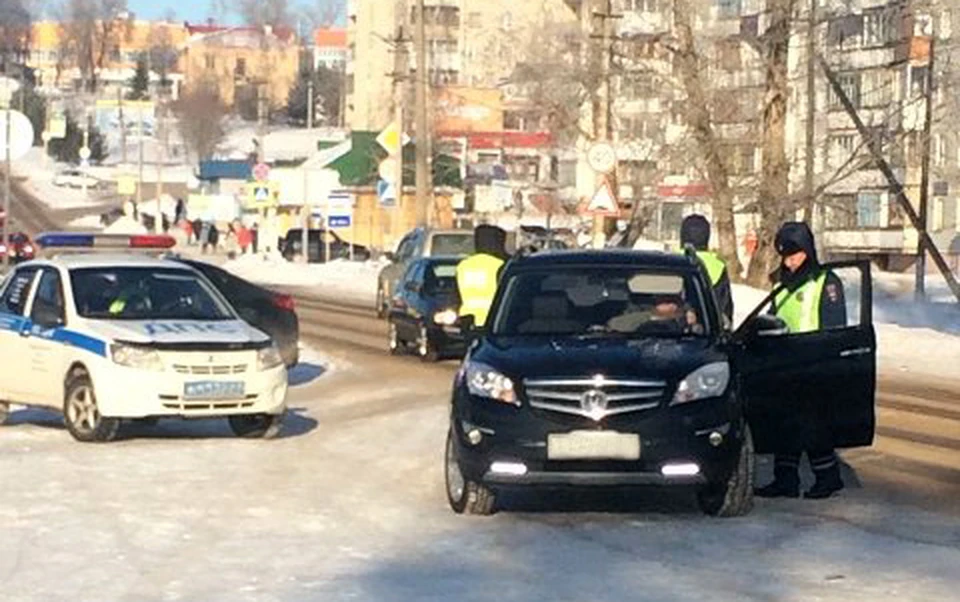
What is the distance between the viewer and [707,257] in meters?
17.9

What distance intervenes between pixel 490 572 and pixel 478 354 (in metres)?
2.58

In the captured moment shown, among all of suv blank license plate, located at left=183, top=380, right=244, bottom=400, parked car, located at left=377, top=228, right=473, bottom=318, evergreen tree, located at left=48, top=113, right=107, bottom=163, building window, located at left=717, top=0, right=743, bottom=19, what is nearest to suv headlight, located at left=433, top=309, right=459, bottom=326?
parked car, located at left=377, top=228, right=473, bottom=318

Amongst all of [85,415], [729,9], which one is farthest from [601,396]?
[729,9]

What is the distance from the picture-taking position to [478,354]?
13203mm

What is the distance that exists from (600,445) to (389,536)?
1319 mm

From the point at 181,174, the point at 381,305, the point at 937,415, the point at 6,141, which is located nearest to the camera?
the point at 937,415

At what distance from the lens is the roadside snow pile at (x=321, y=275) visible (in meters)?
55.7

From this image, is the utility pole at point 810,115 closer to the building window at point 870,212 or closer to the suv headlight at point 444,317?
the suv headlight at point 444,317

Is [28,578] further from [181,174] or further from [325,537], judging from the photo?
[181,174]

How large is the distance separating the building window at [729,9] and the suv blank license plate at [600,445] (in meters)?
36.4

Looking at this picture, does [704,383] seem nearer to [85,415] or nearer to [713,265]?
[713,265]

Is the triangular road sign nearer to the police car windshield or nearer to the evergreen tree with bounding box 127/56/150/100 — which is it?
the police car windshield

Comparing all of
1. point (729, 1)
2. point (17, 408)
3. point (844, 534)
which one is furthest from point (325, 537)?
point (729, 1)

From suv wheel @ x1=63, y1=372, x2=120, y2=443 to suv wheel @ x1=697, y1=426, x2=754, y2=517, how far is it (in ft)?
20.0
